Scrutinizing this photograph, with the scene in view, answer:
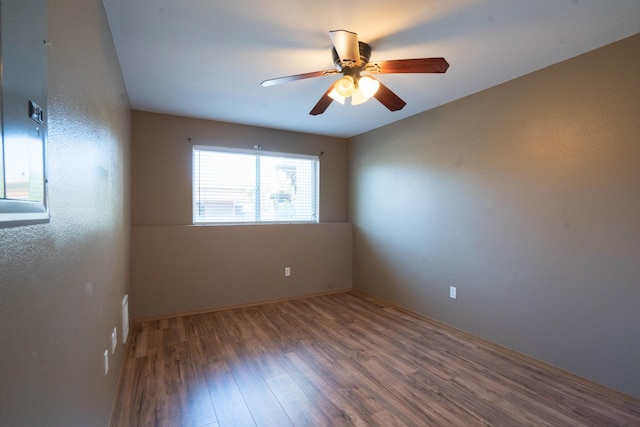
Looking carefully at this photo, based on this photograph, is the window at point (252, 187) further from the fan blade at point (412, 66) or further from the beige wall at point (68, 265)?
the fan blade at point (412, 66)

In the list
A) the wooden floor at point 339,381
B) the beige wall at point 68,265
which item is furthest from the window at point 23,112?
the wooden floor at point 339,381

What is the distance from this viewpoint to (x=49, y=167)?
82 cm

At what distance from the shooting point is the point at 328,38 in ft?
6.61

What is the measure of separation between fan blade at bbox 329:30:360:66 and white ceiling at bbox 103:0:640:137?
19cm

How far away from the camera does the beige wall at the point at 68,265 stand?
633mm

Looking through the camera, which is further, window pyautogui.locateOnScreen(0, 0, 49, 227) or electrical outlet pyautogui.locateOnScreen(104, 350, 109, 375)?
electrical outlet pyautogui.locateOnScreen(104, 350, 109, 375)

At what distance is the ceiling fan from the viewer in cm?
171

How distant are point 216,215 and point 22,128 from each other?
3.38 metres

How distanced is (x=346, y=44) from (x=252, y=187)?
267 centimetres

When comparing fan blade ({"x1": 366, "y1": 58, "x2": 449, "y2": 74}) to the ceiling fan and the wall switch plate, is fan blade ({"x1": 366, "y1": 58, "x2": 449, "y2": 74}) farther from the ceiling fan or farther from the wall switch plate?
the wall switch plate

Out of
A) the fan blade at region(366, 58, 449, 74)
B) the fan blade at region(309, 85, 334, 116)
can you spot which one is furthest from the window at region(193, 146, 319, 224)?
the fan blade at region(366, 58, 449, 74)

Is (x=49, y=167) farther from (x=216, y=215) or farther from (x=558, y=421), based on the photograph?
(x=216, y=215)

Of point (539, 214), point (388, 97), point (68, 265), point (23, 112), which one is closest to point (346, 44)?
point (388, 97)

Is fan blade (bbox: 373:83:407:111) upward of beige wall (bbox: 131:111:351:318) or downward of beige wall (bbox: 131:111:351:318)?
upward
